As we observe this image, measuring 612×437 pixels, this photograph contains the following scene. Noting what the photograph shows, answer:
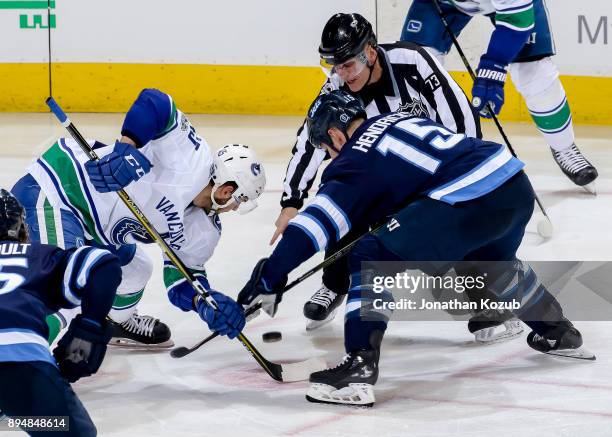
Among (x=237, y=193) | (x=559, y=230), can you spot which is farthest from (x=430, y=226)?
(x=559, y=230)

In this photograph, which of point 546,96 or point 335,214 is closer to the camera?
point 335,214

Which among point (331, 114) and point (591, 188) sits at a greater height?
point (331, 114)

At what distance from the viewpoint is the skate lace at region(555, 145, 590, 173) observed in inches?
224

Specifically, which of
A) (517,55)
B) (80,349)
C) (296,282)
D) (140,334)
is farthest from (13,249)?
(517,55)

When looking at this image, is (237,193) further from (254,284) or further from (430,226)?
(430,226)

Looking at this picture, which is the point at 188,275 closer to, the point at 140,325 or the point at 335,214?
the point at 140,325

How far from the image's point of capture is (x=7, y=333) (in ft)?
8.44

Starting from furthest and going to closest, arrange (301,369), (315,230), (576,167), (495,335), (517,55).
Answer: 1. (576,167)
2. (517,55)
3. (495,335)
4. (301,369)
5. (315,230)

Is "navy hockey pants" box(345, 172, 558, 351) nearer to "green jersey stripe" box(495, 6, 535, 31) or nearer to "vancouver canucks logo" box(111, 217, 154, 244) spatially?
"vancouver canucks logo" box(111, 217, 154, 244)

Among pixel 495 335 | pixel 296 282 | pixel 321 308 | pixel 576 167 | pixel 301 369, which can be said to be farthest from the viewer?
pixel 576 167

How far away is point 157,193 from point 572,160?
263 centimetres

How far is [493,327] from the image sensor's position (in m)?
3.89

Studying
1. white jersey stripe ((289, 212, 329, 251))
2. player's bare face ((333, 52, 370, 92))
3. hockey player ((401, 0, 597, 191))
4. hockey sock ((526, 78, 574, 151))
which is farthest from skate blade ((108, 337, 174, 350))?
hockey sock ((526, 78, 574, 151))

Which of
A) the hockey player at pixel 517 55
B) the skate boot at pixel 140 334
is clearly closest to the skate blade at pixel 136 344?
the skate boot at pixel 140 334
